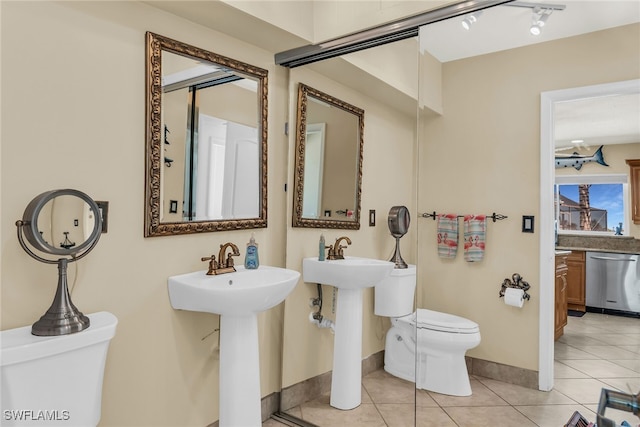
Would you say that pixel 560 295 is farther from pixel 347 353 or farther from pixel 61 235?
pixel 61 235

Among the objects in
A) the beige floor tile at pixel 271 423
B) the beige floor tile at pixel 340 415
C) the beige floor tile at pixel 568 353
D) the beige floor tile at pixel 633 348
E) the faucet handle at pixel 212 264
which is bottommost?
the beige floor tile at pixel 271 423

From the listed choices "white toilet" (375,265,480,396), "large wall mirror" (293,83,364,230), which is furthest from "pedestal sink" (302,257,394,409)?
"large wall mirror" (293,83,364,230)

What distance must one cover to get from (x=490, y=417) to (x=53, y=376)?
1741 millimetres

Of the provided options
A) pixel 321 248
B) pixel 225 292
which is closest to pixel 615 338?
pixel 321 248

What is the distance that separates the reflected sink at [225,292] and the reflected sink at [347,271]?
0.31 meters

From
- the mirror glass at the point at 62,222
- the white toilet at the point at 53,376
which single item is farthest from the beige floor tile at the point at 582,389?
the mirror glass at the point at 62,222

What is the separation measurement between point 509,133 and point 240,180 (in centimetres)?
142

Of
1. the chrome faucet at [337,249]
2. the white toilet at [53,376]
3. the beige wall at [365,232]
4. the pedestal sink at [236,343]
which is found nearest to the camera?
the white toilet at [53,376]

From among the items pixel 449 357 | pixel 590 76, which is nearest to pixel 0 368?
pixel 449 357

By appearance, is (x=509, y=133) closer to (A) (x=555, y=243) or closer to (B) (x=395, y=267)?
(A) (x=555, y=243)

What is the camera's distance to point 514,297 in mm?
1826

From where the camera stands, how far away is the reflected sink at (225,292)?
1.76m

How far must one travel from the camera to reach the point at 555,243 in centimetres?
172

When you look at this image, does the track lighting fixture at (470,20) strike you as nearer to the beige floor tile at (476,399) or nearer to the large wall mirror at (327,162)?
the large wall mirror at (327,162)
